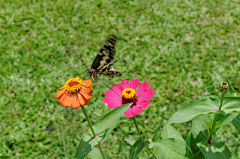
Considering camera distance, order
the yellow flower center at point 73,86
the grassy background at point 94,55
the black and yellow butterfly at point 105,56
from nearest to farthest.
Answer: the yellow flower center at point 73,86, the black and yellow butterfly at point 105,56, the grassy background at point 94,55

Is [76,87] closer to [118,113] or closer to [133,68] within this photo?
[118,113]

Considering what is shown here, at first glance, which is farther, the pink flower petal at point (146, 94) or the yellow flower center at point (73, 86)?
the pink flower petal at point (146, 94)

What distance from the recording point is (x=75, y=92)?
1420mm

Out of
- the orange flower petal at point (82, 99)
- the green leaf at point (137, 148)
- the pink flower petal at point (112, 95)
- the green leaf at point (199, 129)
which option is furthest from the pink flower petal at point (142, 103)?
the green leaf at point (199, 129)

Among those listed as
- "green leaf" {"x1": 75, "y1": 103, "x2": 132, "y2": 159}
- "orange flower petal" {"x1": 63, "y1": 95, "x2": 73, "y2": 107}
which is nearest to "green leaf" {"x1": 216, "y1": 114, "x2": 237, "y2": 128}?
"green leaf" {"x1": 75, "y1": 103, "x2": 132, "y2": 159}

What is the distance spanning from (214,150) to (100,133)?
87 centimetres

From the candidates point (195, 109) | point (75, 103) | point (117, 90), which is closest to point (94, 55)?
point (117, 90)

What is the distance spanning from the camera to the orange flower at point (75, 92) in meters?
1.40

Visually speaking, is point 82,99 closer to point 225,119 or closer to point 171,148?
point 171,148

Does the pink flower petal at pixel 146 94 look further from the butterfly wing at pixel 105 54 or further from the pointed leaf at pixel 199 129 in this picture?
the butterfly wing at pixel 105 54

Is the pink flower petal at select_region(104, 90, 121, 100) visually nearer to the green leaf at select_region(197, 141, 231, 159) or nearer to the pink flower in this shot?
the pink flower

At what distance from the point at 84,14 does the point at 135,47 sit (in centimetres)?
162

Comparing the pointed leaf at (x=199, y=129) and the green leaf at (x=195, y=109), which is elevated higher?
the green leaf at (x=195, y=109)

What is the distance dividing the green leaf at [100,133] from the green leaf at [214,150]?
2.26 feet
